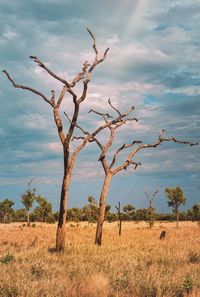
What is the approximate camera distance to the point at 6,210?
267 feet

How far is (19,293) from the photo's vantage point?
24.9ft

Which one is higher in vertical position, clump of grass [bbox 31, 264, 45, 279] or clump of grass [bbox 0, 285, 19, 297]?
clump of grass [bbox 31, 264, 45, 279]

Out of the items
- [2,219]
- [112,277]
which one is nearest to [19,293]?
[112,277]

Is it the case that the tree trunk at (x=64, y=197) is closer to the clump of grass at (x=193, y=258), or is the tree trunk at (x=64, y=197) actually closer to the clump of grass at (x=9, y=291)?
the clump of grass at (x=193, y=258)

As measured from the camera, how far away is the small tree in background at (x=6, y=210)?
80000 millimetres

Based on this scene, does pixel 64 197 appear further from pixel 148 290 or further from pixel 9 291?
pixel 9 291

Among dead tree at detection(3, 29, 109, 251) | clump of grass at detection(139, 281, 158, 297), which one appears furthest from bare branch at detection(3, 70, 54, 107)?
clump of grass at detection(139, 281, 158, 297)

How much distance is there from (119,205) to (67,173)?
819 inches

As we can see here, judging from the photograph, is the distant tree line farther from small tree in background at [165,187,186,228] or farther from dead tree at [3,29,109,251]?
dead tree at [3,29,109,251]

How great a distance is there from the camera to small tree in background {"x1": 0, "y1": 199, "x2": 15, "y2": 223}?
80.0 m

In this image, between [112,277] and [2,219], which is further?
[2,219]

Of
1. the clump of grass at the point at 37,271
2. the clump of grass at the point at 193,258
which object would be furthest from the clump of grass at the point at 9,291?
the clump of grass at the point at 193,258

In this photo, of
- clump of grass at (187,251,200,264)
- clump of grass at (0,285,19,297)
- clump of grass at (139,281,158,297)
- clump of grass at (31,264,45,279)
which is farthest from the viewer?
clump of grass at (187,251,200,264)

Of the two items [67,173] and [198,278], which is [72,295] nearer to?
[198,278]
